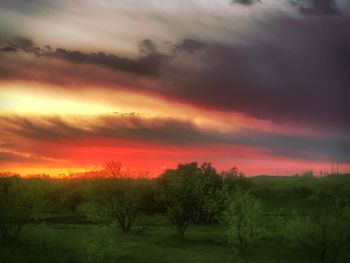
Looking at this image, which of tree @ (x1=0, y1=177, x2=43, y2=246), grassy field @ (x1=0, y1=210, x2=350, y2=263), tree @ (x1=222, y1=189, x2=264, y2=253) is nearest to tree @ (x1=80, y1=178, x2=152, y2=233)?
grassy field @ (x1=0, y1=210, x2=350, y2=263)

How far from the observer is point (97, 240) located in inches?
1510

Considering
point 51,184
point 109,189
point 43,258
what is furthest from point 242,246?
point 51,184

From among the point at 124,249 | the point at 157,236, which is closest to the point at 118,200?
the point at 157,236

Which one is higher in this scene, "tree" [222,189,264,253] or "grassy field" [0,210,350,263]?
"tree" [222,189,264,253]

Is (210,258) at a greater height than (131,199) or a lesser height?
lesser

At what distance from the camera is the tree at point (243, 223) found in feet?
178

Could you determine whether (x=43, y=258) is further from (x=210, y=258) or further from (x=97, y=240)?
Answer: (x=210, y=258)

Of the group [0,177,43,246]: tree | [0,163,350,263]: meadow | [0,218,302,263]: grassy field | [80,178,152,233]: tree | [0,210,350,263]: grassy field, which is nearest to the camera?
[0,218,302,263]: grassy field

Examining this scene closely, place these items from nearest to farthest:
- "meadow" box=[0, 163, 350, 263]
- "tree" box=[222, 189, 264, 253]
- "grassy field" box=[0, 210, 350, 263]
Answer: "grassy field" box=[0, 210, 350, 263] → "meadow" box=[0, 163, 350, 263] → "tree" box=[222, 189, 264, 253]

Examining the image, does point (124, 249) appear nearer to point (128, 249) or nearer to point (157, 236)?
point (128, 249)

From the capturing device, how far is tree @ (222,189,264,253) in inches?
2141

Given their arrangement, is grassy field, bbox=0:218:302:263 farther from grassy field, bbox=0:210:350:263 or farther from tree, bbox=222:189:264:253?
tree, bbox=222:189:264:253

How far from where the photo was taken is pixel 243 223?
2178 inches

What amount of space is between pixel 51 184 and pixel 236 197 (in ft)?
297
